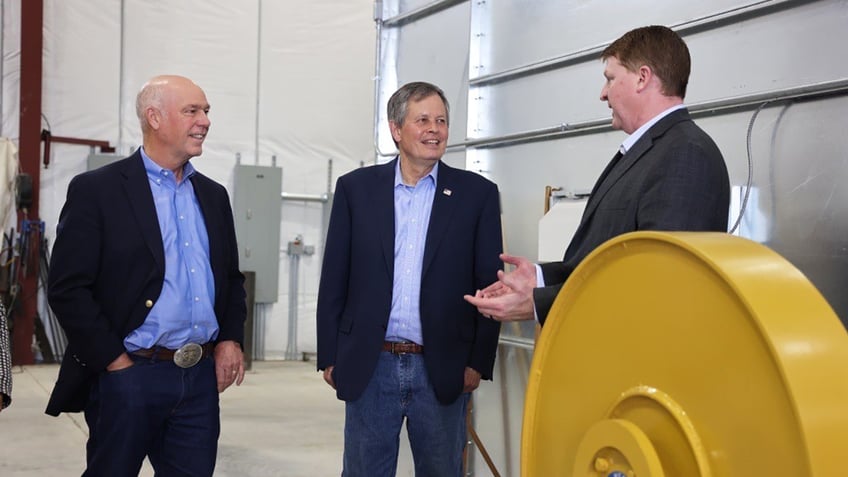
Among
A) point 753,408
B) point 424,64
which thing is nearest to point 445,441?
point 753,408

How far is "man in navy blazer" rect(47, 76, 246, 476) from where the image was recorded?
8.26 feet

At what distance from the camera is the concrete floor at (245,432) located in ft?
16.8

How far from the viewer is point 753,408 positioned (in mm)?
1168

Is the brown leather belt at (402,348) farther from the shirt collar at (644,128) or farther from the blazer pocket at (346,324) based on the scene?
the shirt collar at (644,128)

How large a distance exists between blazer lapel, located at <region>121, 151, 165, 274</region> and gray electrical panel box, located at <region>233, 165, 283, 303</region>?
21.3 feet

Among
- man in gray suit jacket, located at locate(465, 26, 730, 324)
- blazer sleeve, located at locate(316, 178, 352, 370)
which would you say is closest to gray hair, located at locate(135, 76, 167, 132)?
blazer sleeve, located at locate(316, 178, 352, 370)

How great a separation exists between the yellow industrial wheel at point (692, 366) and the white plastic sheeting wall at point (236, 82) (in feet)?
26.1

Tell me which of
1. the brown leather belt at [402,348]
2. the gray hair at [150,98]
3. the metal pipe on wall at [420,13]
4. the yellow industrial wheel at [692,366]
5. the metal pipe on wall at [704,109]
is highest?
the metal pipe on wall at [420,13]

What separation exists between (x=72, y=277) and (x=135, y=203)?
0.28 metres

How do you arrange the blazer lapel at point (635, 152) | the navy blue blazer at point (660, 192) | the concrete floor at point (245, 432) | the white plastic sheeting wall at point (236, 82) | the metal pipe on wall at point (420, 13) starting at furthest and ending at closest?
1. the white plastic sheeting wall at point (236, 82)
2. the concrete floor at point (245, 432)
3. the metal pipe on wall at point (420, 13)
4. the blazer lapel at point (635, 152)
5. the navy blue blazer at point (660, 192)

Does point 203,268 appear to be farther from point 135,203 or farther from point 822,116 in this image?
point 822,116

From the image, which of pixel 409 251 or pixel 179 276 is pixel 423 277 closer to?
pixel 409 251

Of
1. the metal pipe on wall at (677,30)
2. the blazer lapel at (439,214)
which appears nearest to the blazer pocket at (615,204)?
the blazer lapel at (439,214)

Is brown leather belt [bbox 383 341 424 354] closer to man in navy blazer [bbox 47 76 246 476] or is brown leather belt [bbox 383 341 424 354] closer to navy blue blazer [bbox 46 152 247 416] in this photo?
man in navy blazer [bbox 47 76 246 476]
